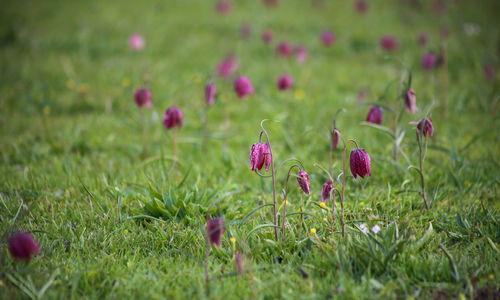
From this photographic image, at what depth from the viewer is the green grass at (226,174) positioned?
66.6 inches

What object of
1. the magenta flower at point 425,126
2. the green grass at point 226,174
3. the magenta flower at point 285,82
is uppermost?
the magenta flower at point 425,126

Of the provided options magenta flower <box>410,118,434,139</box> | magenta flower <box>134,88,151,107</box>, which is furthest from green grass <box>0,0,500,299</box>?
magenta flower <box>134,88,151,107</box>

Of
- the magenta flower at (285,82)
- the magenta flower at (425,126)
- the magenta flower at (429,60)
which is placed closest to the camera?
the magenta flower at (425,126)

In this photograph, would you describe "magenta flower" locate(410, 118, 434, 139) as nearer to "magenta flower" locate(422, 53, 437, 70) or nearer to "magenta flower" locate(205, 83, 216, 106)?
"magenta flower" locate(205, 83, 216, 106)

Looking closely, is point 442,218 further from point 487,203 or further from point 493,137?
point 493,137

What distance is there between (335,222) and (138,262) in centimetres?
99

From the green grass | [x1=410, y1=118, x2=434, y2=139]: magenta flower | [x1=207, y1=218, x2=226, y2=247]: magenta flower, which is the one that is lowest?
the green grass

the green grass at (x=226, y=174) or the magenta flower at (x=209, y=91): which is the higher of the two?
the magenta flower at (x=209, y=91)

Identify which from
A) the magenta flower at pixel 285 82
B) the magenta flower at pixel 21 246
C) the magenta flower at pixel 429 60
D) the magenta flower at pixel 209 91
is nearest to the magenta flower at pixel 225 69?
the magenta flower at pixel 285 82

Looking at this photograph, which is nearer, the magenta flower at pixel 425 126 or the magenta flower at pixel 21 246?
the magenta flower at pixel 21 246

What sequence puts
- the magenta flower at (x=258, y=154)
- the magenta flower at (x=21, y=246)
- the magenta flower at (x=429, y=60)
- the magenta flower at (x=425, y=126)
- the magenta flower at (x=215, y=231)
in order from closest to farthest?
the magenta flower at (x=21, y=246) → the magenta flower at (x=215, y=231) → the magenta flower at (x=258, y=154) → the magenta flower at (x=425, y=126) → the magenta flower at (x=429, y=60)

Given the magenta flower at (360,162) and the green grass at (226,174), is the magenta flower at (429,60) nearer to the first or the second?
the green grass at (226,174)

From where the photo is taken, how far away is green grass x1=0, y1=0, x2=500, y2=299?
5.55 ft

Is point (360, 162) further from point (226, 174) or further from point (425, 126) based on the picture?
point (226, 174)
